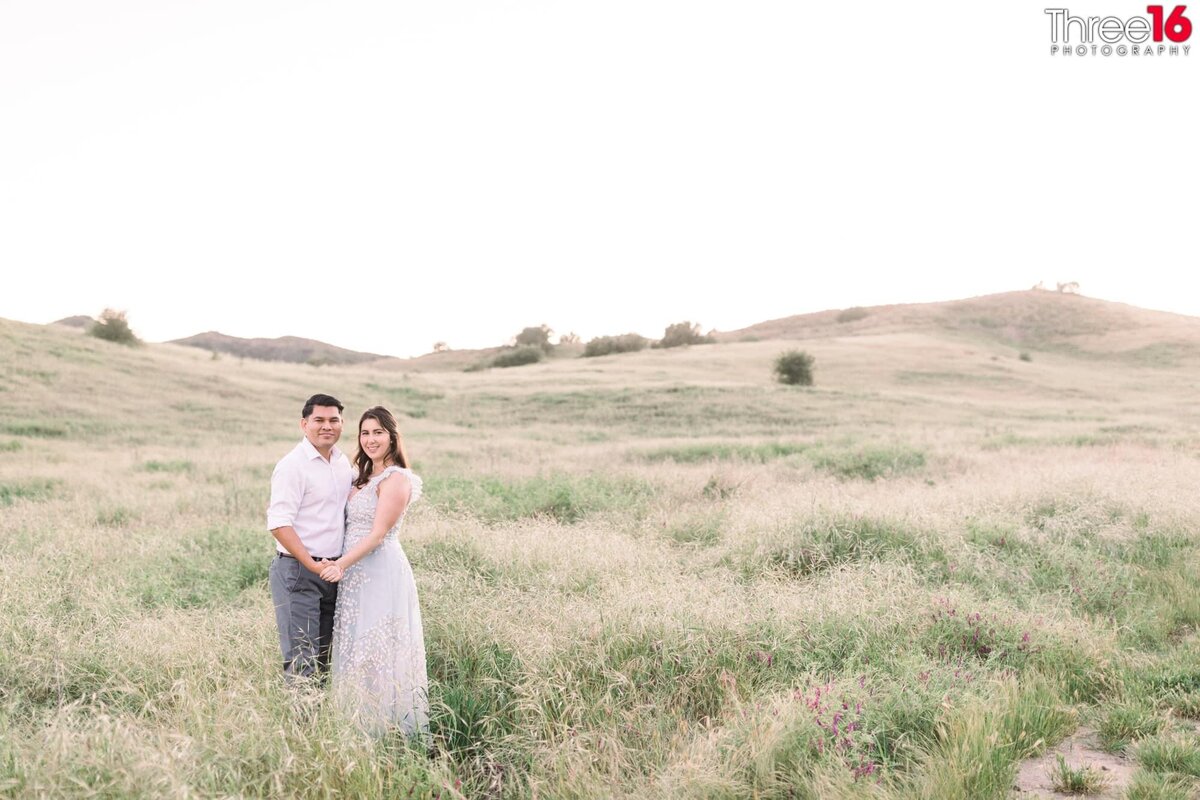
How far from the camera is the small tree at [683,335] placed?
85.2 m

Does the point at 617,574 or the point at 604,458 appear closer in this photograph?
the point at 617,574

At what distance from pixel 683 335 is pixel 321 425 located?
8173 centimetres

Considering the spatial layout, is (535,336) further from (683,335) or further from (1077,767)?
(1077,767)

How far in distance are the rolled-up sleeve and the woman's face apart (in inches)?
18.0

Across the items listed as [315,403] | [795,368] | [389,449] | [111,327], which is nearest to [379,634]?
[389,449]

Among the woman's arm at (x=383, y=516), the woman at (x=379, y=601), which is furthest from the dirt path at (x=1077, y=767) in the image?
the woman's arm at (x=383, y=516)

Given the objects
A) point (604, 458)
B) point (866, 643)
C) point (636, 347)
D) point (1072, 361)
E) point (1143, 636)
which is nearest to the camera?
point (866, 643)

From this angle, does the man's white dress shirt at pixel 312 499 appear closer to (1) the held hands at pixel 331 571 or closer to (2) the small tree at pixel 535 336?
(1) the held hands at pixel 331 571

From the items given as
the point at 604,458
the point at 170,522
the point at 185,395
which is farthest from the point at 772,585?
the point at 185,395

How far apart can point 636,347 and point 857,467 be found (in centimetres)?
6411

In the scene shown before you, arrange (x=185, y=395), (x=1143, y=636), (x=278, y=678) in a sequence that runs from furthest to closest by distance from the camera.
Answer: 1. (x=185, y=395)
2. (x=1143, y=636)
3. (x=278, y=678)

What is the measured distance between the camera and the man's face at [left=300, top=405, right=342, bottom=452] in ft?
16.5

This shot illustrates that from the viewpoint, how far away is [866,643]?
5414 mm

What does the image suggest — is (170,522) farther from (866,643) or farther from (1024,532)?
(1024,532)
